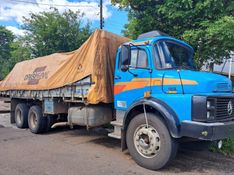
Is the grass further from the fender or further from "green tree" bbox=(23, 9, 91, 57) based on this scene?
"green tree" bbox=(23, 9, 91, 57)

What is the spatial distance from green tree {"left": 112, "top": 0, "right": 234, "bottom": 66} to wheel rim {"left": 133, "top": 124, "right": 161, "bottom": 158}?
12.7ft

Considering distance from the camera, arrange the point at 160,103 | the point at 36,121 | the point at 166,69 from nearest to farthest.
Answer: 1. the point at 160,103
2. the point at 166,69
3. the point at 36,121

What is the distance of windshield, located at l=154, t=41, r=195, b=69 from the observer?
625 centimetres

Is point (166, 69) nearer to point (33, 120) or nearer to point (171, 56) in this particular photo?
point (171, 56)

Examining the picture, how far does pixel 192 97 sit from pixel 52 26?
19082 millimetres

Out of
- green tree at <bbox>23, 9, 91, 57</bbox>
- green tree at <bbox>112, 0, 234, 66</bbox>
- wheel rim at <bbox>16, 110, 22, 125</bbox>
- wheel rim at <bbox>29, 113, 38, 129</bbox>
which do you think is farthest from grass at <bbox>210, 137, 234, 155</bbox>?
green tree at <bbox>23, 9, 91, 57</bbox>

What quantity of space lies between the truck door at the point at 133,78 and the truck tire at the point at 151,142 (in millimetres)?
585

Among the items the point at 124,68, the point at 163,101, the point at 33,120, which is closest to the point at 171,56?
the point at 124,68

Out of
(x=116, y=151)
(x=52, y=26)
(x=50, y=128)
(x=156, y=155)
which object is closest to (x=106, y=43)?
(x=116, y=151)

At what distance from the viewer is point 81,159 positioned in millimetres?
6574

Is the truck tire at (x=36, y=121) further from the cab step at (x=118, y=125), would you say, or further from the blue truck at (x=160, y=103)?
the cab step at (x=118, y=125)

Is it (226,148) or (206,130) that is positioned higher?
(206,130)

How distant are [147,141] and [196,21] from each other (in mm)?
4957

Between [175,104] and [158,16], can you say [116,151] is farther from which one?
A: [158,16]
